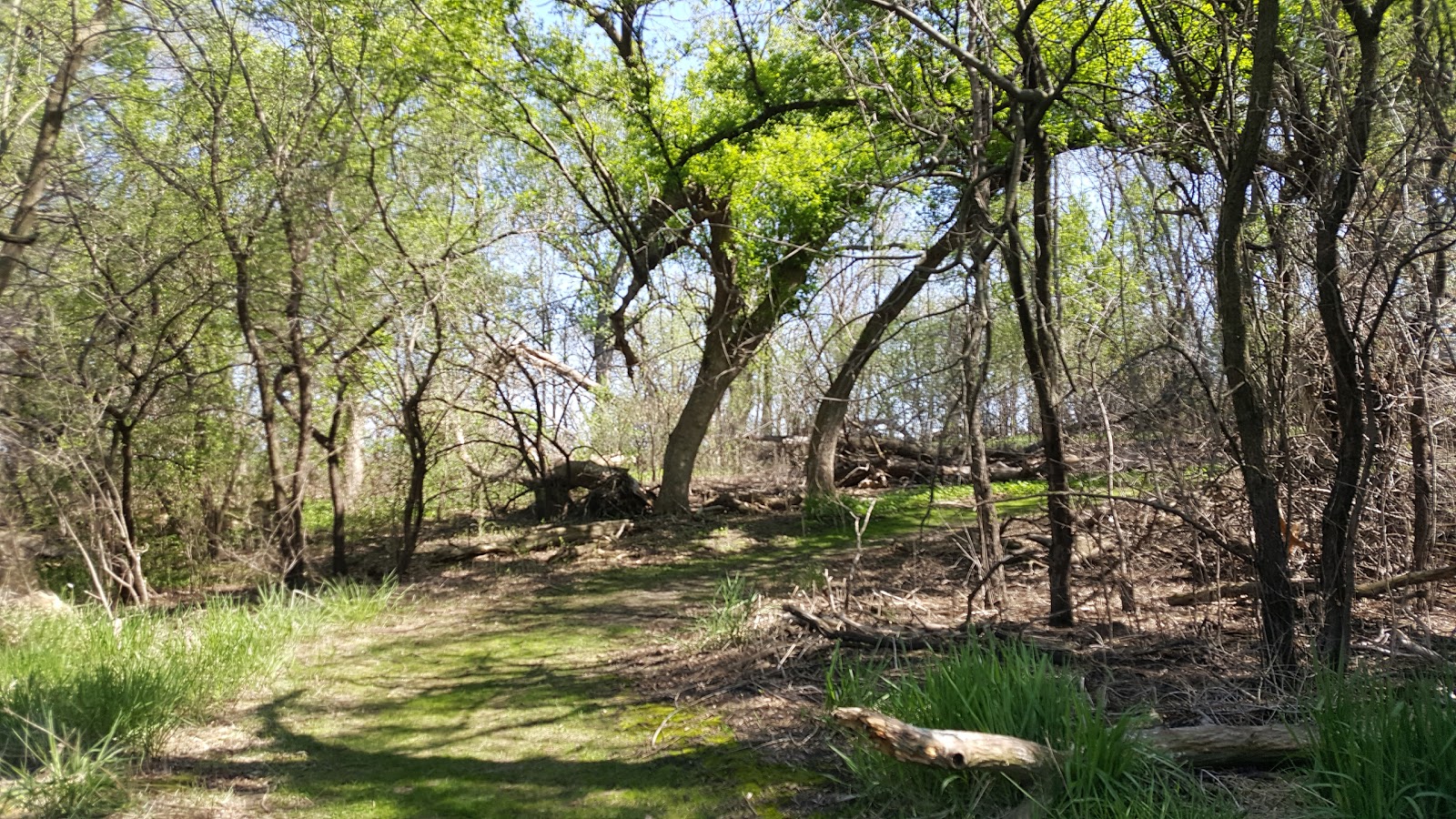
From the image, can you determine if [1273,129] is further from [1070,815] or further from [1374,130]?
[1070,815]

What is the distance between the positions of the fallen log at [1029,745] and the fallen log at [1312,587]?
4.58ft

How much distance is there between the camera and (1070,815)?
2.91m

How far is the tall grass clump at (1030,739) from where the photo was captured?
2895mm

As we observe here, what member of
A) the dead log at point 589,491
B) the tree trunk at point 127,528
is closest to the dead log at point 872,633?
the tree trunk at point 127,528

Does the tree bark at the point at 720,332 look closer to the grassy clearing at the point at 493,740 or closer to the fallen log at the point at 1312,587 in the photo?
the grassy clearing at the point at 493,740

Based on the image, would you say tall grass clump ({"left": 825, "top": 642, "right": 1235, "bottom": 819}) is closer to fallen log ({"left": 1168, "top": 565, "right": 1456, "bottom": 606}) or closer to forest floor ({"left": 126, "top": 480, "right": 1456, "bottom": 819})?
forest floor ({"left": 126, "top": 480, "right": 1456, "bottom": 819})

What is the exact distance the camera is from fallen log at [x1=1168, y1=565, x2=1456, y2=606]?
4562 millimetres

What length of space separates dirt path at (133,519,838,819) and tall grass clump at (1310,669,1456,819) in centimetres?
194

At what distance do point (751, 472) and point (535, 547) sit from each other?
16.7ft

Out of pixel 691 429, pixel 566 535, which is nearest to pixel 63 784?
pixel 566 535

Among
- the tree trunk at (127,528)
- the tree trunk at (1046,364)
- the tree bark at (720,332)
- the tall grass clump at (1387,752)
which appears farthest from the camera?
the tree bark at (720,332)

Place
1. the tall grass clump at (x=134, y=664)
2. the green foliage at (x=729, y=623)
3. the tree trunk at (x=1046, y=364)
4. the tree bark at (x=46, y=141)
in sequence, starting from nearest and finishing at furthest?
the tall grass clump at (x=134, y=664) < the tree trunk at (x=1046, y=364) < the green foliage at (x=729, y=623) < the tree bark at (x=46, y=141)

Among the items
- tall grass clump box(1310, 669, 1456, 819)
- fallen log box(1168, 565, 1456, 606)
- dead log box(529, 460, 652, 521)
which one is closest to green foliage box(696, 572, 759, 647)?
fallen log box(1168, 565, 1456, 606)

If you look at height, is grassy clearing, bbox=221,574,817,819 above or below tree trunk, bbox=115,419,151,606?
below
